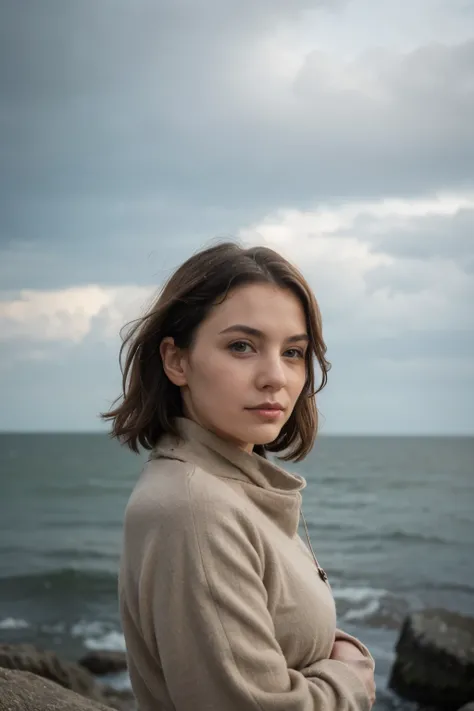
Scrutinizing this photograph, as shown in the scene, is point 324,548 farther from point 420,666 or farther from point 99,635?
point 420,666

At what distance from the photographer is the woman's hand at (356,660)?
2.25 metres

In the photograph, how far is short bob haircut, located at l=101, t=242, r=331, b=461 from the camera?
7.43 ft

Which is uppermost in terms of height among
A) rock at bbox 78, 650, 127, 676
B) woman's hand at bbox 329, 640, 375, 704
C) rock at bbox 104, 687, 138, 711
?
woman's hand at bbox 329, 640, 375, 704

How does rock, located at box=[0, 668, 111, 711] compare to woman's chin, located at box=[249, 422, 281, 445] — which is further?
rock, located at box=[0, 668, 111, 711]

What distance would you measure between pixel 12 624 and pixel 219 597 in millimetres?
14544

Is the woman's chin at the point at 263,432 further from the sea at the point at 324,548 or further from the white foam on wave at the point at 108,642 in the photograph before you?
the white foam on wave at the point at 108,642

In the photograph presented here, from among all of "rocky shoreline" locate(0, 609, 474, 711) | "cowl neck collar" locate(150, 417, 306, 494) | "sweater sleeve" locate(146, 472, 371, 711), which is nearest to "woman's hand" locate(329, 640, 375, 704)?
"sweater sleeve" locate(146, 472, 371, 711)

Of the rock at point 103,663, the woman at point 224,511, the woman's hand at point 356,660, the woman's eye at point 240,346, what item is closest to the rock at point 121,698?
the rock at point 103,663

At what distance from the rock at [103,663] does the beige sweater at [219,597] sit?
9119 mm

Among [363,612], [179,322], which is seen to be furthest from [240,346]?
[363,612]

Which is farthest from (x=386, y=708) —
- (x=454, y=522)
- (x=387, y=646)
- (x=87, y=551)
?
(x=454, y=522)

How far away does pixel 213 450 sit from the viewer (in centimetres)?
224

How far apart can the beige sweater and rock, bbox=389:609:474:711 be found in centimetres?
724

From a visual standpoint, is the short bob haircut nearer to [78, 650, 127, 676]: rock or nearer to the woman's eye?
the woman's eye
